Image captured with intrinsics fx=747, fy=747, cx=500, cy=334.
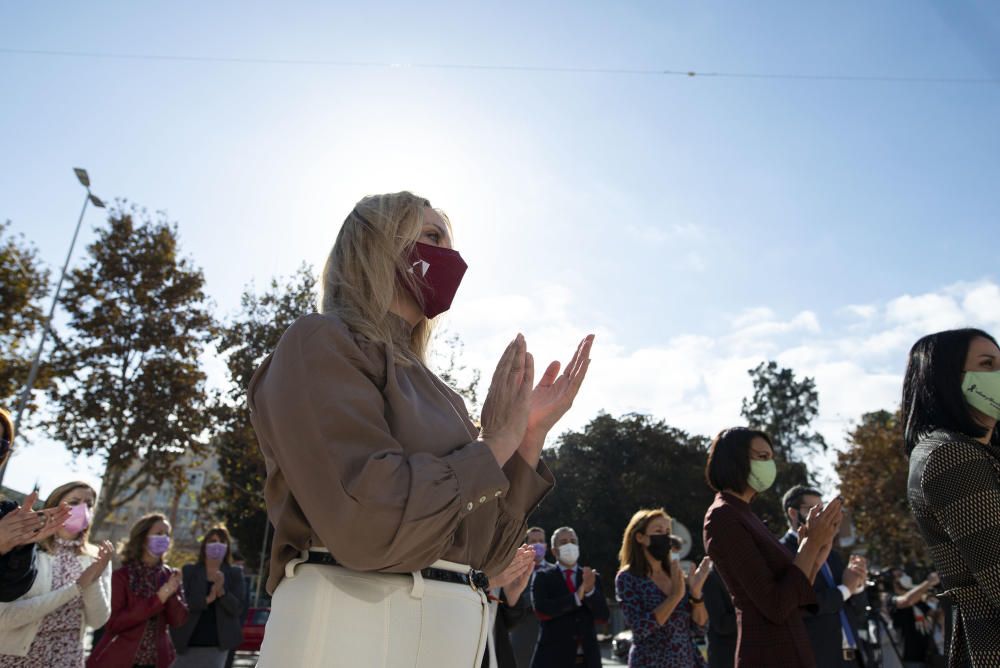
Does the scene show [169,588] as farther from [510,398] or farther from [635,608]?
[510,398]

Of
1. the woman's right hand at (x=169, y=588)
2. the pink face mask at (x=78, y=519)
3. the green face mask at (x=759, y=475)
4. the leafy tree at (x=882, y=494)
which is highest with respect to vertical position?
the leafy tree at (x=882, y=494)

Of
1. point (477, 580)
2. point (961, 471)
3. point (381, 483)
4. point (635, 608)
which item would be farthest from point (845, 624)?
point (381, 483)

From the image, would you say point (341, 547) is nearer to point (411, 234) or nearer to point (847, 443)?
point (411, 234)

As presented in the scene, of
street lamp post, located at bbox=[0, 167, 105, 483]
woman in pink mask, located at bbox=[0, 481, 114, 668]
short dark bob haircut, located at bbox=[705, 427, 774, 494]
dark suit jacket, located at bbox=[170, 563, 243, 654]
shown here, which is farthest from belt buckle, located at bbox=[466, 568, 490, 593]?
street lamp post, located at bbox=[0, 167, 105, 483]

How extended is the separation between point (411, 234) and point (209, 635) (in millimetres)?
6931

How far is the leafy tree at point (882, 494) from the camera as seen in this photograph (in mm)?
30981

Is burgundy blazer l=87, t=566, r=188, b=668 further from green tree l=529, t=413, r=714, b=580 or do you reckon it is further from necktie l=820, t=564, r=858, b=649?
green tree l=529, t=413, r=714, b=580

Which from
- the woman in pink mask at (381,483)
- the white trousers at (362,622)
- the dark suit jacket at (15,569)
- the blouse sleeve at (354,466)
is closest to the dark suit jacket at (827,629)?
the woman in pink mask at (381,483)

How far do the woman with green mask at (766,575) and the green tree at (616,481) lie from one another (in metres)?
31.5

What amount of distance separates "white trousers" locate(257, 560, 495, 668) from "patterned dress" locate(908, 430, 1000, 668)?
1771 mm

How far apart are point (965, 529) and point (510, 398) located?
1.69 meters

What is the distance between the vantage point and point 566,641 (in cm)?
687

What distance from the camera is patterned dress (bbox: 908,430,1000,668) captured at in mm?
2428

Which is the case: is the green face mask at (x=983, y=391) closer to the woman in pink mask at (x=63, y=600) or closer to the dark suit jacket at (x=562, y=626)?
the dark suit jacket at (x=562, y=626)
